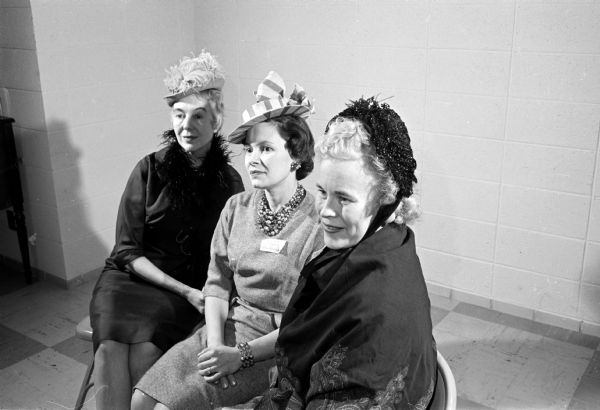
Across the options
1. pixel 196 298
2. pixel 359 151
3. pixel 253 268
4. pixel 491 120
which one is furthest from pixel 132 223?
pixel 491 120

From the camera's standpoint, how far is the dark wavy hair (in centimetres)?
191

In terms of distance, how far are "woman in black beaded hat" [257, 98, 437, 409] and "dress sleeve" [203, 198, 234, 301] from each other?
1.69 feet

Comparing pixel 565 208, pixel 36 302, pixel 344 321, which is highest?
pixel 344 321

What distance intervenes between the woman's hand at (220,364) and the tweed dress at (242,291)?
0.06ft

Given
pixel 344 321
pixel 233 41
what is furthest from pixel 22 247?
pixel 344 321

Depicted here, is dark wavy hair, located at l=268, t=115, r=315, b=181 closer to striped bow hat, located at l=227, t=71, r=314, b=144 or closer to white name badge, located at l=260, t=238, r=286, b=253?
striped bow hat, located at l=227, t=71, r=314, b=144

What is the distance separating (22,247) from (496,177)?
8.59 feet

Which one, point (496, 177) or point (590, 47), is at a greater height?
point (590, 47)

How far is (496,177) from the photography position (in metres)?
3.14

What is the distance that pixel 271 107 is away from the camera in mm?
1872

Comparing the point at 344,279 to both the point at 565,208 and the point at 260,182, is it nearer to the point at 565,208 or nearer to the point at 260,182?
the point at 260,182

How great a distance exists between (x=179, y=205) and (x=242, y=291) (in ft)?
1.68

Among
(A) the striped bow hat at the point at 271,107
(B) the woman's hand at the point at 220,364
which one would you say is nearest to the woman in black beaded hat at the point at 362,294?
(B) the woman's hand at the point at 220,364

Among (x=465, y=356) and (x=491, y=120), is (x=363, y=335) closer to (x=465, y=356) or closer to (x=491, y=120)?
(x=465, y=356)
